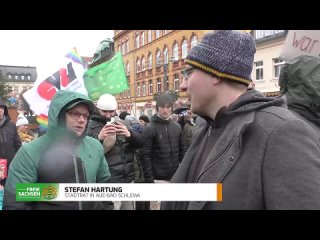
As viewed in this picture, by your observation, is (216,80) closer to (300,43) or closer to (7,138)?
(300,43)

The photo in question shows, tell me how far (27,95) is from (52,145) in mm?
545

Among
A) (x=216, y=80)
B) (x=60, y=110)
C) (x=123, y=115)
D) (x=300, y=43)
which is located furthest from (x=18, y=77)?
(x=300, y=43)

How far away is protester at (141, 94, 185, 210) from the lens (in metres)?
3.26

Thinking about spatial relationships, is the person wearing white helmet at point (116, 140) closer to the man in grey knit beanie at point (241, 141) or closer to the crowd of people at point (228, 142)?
the crowd of people at point (228, 142)

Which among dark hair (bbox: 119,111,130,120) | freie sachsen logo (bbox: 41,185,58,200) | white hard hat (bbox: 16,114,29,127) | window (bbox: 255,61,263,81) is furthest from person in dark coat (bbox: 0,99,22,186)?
window (bbox: 255,61,263,81)

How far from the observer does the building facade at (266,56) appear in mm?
1453

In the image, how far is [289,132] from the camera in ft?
2.99

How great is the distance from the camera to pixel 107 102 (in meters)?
2.21

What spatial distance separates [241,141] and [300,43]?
89 centimetres

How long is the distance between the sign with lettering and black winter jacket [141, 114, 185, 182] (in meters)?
1.60

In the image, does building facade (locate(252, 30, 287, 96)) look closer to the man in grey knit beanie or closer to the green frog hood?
the man in grey knit beanie

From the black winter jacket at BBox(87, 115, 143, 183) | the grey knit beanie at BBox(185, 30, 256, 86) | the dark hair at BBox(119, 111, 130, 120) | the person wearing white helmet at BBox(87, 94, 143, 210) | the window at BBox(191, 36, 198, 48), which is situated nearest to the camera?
the grey knit beanie at BBox(185, 30, 256, 86)
